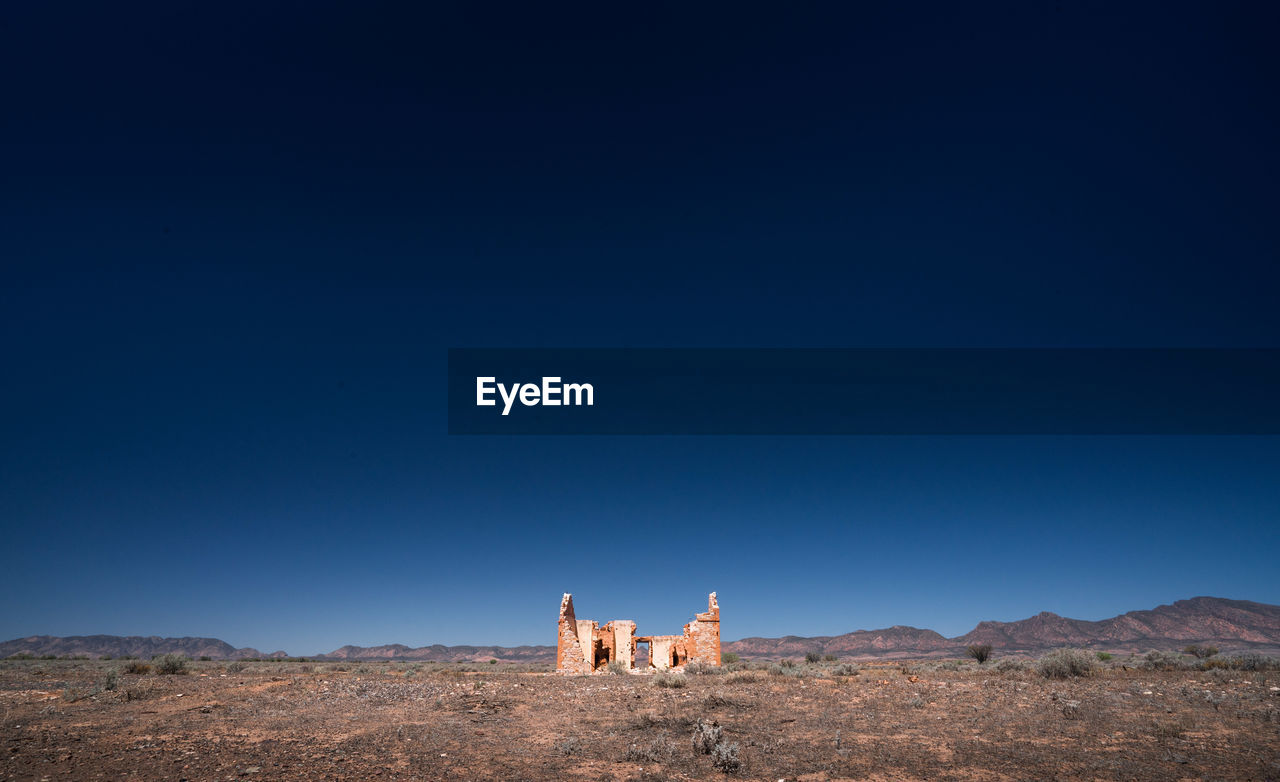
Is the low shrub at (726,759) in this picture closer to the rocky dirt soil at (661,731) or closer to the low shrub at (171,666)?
the rocky dirt soil at (661,731)

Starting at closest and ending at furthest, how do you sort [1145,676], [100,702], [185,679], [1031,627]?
[100,702]
[1145,676]
[185,679]
[1031,627]

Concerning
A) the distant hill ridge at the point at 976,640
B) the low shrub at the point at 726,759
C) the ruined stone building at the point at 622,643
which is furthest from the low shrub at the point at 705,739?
the distant hill ridge at the point at 976,640

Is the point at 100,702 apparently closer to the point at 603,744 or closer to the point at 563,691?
the point at 563,691

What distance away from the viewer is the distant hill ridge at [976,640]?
67875 mm

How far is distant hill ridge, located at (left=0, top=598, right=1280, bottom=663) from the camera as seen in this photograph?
6788 cm

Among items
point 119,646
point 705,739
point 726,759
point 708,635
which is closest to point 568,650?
point 708,635

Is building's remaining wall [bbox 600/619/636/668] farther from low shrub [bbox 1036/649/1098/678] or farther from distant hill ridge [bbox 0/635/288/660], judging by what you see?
distant hill ridge [bbox 0/635/288/660]

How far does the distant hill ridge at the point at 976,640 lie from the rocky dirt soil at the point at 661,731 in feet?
186

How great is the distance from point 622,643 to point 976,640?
238ft

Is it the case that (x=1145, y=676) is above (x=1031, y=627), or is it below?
Answer: above

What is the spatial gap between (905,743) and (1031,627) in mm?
90881

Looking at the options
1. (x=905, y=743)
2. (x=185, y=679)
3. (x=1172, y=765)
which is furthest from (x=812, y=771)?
(x=185, y=679)

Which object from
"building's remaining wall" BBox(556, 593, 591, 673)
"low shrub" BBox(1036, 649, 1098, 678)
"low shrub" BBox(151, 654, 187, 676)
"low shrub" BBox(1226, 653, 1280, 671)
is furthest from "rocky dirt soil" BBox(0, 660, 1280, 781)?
"building's remaining wall" BBox(556, 593, 591, 673)

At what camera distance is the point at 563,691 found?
1606cm
